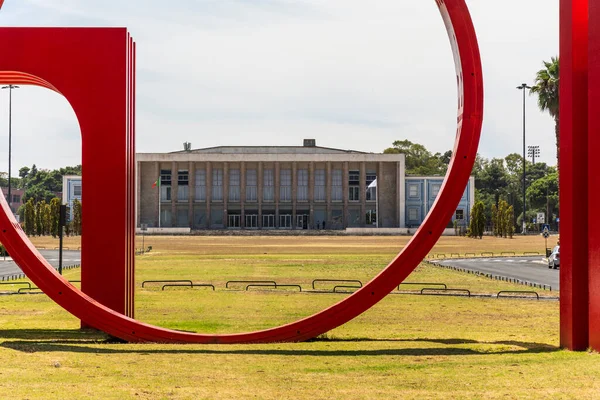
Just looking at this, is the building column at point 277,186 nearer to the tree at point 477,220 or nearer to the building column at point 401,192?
the building column at point 401,192

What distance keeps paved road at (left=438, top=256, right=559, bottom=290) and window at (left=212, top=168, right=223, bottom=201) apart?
4640 cm

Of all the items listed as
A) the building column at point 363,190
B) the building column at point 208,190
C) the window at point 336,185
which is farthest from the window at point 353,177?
the building column at point 208,190

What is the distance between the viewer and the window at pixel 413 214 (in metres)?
91.1

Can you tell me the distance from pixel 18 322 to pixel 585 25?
39.4 ft

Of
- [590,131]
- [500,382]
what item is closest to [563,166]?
[590,131]

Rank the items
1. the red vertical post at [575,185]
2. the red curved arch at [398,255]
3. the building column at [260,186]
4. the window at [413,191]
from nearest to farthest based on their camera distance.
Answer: the red vertical post at [575,185], the red curved arch at [398,255], the building column at [260,186], the window at [413,191]

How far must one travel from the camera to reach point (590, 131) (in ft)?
41.1

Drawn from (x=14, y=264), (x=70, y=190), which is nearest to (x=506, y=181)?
(x=70, y=190)

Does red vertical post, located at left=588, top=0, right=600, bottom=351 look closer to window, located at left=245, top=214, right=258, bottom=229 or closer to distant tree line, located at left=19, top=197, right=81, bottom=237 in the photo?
distant tree line, located at left=19, top=197, right=81, bottom=237

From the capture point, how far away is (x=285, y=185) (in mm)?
90375

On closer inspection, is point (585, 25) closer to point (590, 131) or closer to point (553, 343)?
point (590, 131)

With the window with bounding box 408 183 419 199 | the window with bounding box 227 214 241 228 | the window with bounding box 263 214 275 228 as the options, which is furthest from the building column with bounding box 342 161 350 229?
the window with bounding box 227 214 241 228

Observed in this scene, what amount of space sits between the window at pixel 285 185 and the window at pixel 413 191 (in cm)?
1278

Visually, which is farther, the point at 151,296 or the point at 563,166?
the point at 151,296
